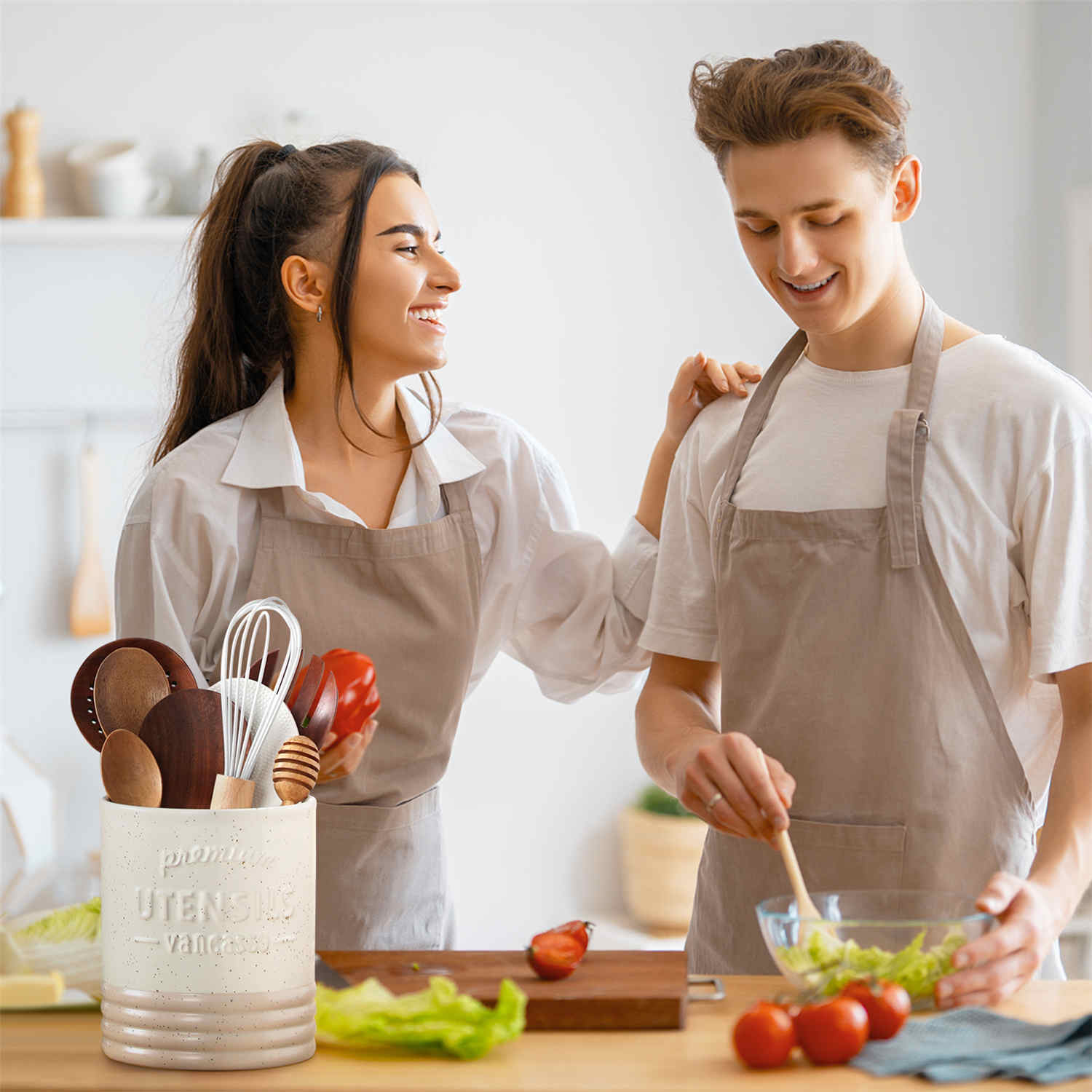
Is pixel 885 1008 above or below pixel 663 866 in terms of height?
above

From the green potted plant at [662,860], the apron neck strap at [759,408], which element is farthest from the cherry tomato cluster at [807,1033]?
the green potted plant at [662,860]

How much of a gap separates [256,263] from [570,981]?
116cm

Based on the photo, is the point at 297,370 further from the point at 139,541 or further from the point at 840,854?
the point at 840,854

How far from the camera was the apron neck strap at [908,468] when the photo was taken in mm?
1391

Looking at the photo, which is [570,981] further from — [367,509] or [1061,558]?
[367,509]

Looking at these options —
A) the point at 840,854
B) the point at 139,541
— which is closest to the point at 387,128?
the point at 139,541

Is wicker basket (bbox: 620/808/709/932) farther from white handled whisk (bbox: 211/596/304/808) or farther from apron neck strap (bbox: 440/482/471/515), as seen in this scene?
white handled whisk (bbox: 211/596/304/808)

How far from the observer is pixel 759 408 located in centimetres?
158

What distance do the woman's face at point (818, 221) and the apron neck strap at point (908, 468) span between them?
11cm

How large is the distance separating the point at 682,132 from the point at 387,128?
83 cm

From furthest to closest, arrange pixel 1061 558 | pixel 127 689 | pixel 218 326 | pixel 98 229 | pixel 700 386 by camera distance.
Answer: pixel 98 229, pixel 218 326, pixel 700 386, pixel 1061 558, pixel 127 689

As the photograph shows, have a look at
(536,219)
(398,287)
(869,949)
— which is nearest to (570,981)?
(869,949)

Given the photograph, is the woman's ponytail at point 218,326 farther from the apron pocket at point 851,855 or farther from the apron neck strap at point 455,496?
the apron pocket at point 851,855

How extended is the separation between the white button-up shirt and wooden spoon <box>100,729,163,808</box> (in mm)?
606
